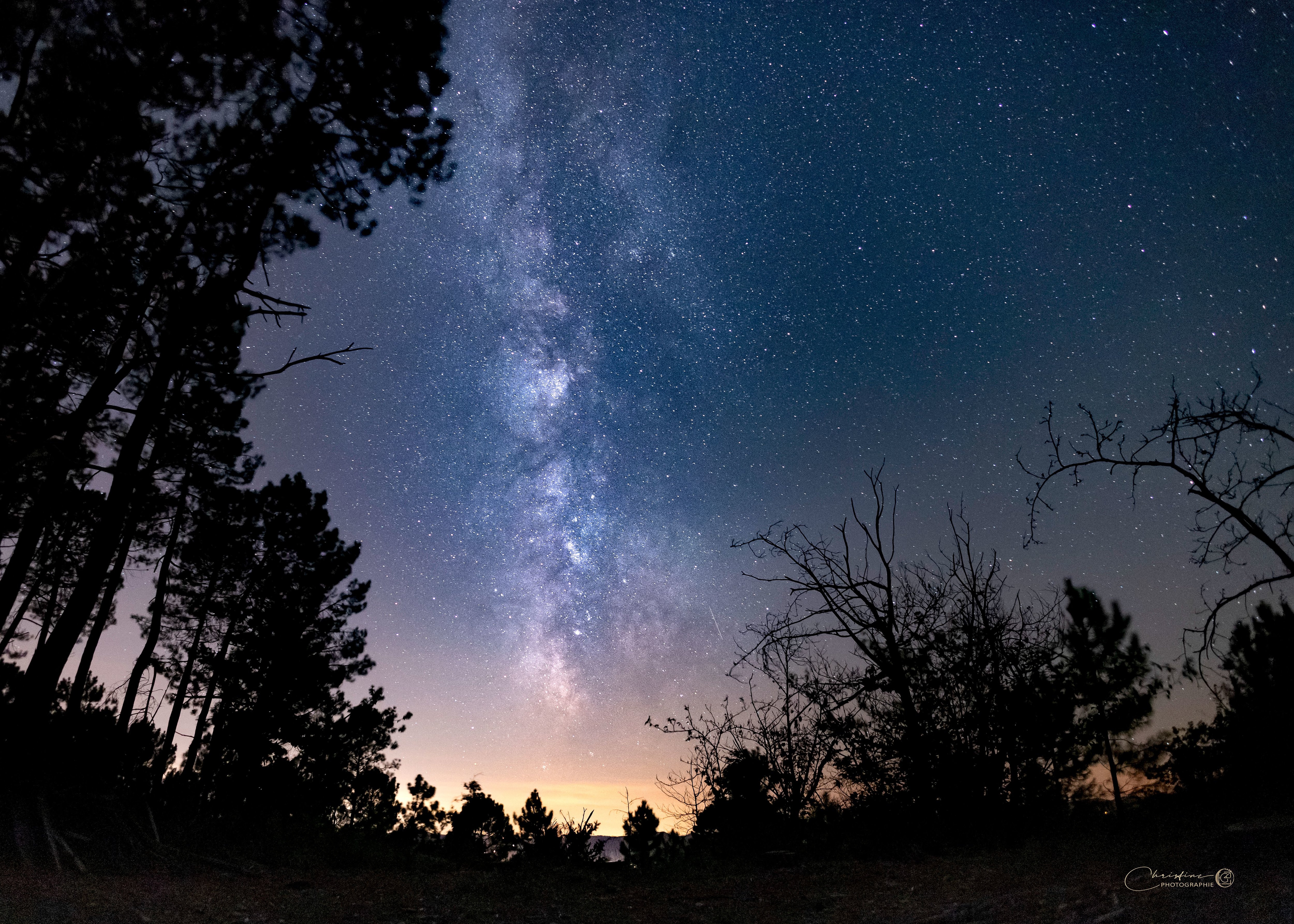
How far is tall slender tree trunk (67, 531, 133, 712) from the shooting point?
50.5 feet

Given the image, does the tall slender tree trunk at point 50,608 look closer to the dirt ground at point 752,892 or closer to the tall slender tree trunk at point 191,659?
the tall slender tree trunk at point 191,659

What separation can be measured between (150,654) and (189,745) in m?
3.22

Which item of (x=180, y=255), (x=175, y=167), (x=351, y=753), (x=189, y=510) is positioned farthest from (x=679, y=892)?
(x=351, y=753)

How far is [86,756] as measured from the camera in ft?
33.1

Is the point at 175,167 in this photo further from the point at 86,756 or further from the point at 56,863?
the point at 86,756

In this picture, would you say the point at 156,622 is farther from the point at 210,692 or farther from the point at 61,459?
the point at 61,459

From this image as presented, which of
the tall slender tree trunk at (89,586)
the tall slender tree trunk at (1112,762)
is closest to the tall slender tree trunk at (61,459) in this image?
the tall slender tree trunk at (89,586)
